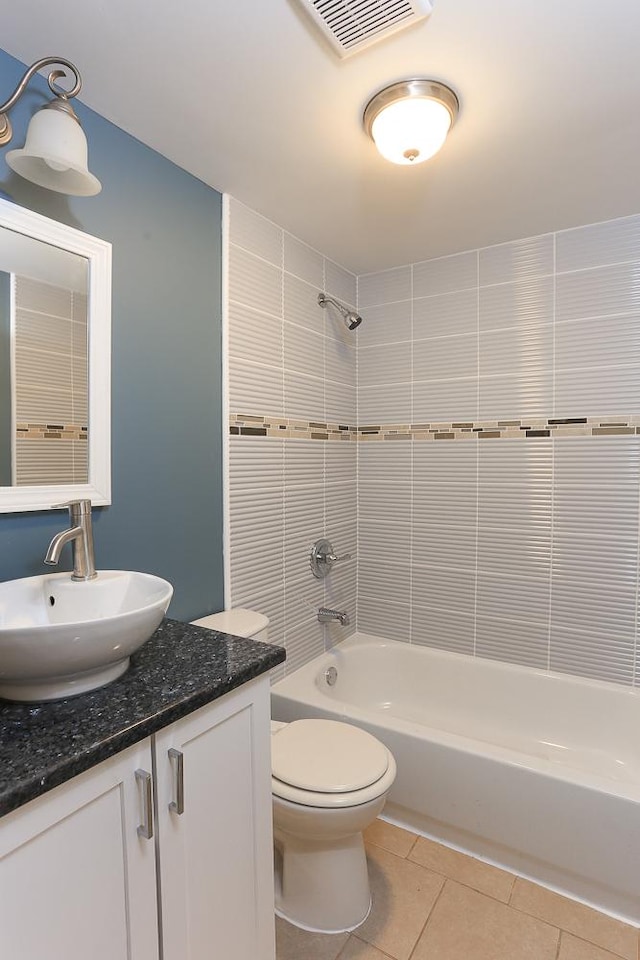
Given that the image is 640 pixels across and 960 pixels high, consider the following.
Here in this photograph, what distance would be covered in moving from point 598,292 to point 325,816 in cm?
224

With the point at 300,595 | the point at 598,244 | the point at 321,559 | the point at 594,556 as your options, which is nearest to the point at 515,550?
the point at 594,556

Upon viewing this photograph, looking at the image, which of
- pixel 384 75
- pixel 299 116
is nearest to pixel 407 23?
pixel 384 75

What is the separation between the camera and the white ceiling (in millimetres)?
1112

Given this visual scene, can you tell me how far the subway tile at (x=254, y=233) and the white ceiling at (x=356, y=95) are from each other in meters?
0.05

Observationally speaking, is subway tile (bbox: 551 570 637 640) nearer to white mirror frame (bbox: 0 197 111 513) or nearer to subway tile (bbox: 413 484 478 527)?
subway tile (bbox: 413 484 478 527)

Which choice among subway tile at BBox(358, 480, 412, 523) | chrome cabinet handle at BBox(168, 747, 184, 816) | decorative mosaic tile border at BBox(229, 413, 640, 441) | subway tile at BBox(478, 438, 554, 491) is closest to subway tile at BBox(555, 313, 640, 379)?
decorative mosaic tile border at BBox(229, 413, 640, 441)

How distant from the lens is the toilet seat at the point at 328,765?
1.38 m

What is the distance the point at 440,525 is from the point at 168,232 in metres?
1.78

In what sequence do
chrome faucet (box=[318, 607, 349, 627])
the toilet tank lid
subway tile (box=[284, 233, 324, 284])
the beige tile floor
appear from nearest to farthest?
the beige tile floor
the toilet tank lid
subway tile (box=[284, 233, 324, 284])
chrome faucet (box=[318, 607, 349, 627])

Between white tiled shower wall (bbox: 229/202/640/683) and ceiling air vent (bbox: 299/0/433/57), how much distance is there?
85 centimetres

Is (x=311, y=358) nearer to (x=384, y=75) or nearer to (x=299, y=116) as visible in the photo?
(x=299, y=116)

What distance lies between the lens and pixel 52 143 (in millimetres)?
1038

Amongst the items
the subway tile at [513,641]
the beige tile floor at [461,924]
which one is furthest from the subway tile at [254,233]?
the beige tile floor at [461,924]

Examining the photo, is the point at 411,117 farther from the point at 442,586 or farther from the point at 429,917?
the point at 429,917
